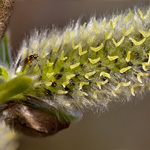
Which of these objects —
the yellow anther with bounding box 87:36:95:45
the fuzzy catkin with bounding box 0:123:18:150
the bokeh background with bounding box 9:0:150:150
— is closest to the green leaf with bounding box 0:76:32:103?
the yellow anther with bounding box 87:36:95:45

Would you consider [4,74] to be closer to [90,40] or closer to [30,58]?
[30,58]

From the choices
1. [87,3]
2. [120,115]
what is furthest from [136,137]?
[87,3]

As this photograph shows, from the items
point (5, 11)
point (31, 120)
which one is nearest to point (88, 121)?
point (31, 120)

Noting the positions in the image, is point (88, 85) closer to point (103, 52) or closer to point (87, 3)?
point (103, 52)

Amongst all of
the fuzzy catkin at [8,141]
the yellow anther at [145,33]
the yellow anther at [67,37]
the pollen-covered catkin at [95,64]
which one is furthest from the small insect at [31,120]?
the fuzzy catkin at [8,141]

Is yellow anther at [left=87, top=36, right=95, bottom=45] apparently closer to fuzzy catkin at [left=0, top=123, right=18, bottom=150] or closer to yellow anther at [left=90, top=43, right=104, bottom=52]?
yellow anther at [left=90, top=43, right=104, bottom=52]

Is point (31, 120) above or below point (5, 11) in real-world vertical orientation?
below

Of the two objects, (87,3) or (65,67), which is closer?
(65,67)
